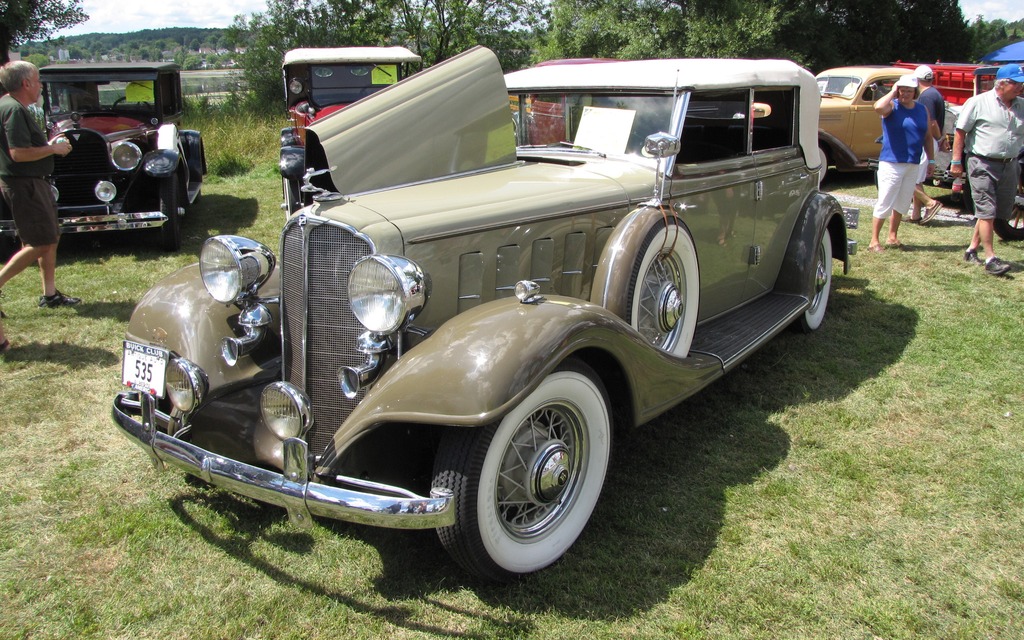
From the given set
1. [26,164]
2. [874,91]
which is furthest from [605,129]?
[874,91]

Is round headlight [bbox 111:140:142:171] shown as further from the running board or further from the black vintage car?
the running board

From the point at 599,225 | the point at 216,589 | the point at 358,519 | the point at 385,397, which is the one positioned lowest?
the point at 216,589

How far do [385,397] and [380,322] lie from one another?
30 centimetres

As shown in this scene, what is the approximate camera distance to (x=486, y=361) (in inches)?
94.6

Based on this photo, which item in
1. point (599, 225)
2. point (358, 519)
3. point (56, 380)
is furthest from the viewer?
point (56, 380)

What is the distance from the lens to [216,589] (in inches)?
104

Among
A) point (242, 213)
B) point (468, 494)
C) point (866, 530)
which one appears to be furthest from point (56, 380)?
point (242, 213)

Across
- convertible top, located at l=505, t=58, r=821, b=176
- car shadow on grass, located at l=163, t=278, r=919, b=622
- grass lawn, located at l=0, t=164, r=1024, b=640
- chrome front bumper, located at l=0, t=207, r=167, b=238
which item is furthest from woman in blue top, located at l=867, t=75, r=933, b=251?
chrome front bumper, located at l=0, t=207, r=167, b=238

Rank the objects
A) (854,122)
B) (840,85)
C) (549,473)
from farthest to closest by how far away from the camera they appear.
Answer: (840,85), (854,122), (549,473)

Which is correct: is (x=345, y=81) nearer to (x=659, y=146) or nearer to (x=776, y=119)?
(x=776, y=119)

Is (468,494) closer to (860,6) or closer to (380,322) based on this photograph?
(380,322)

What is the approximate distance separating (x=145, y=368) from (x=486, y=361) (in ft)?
4.69

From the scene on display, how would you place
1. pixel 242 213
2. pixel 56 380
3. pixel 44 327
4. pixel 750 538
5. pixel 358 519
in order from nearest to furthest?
pixel 358 519, pixel 750 538, pixel 56 380, pixel 44 327, pixel 242 213

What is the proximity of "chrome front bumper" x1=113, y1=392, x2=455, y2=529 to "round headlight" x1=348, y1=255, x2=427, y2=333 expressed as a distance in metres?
0.49
